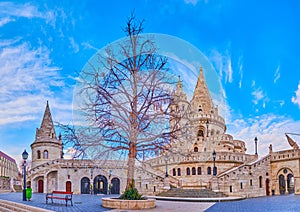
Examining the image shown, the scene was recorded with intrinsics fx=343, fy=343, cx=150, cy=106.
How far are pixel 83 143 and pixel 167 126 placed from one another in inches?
207

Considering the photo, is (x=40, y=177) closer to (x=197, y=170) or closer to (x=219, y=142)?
(x=197, y=170)

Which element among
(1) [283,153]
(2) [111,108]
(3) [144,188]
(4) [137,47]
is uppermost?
(4) [137,47]

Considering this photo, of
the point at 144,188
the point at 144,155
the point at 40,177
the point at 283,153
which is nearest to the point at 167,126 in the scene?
the point at 144,155

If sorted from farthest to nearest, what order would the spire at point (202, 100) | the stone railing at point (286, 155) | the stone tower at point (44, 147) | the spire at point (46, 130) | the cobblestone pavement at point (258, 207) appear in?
Result: the spire at point (202, 100) < the spire at point (46, 130) < the stone tower at point (44, 147) < the stone railing at point (286, 155) < the cobblestone pavement at point (258, 207)

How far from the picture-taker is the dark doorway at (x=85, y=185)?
148ft

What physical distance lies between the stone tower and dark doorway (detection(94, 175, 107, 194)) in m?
8.64

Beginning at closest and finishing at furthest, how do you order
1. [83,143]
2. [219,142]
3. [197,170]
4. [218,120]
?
[83,143] < [197,170] < [219,142] < [218,120]

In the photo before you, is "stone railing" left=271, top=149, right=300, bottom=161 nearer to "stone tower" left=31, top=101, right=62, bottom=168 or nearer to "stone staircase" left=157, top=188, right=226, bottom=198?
"stone staircase" left=157, top=188, right=226, bottom=198

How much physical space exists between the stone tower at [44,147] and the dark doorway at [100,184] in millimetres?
8635

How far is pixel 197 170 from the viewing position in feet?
157

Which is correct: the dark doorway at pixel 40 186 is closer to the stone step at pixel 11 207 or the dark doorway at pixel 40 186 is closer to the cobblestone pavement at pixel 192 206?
the stone step at pixel 11 207

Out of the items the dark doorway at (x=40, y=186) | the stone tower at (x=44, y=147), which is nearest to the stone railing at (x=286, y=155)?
the dark doorway at (x=40, y=186)

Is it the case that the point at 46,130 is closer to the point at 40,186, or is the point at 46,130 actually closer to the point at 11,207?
the point at 40,186

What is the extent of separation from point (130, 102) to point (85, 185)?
27379mm
